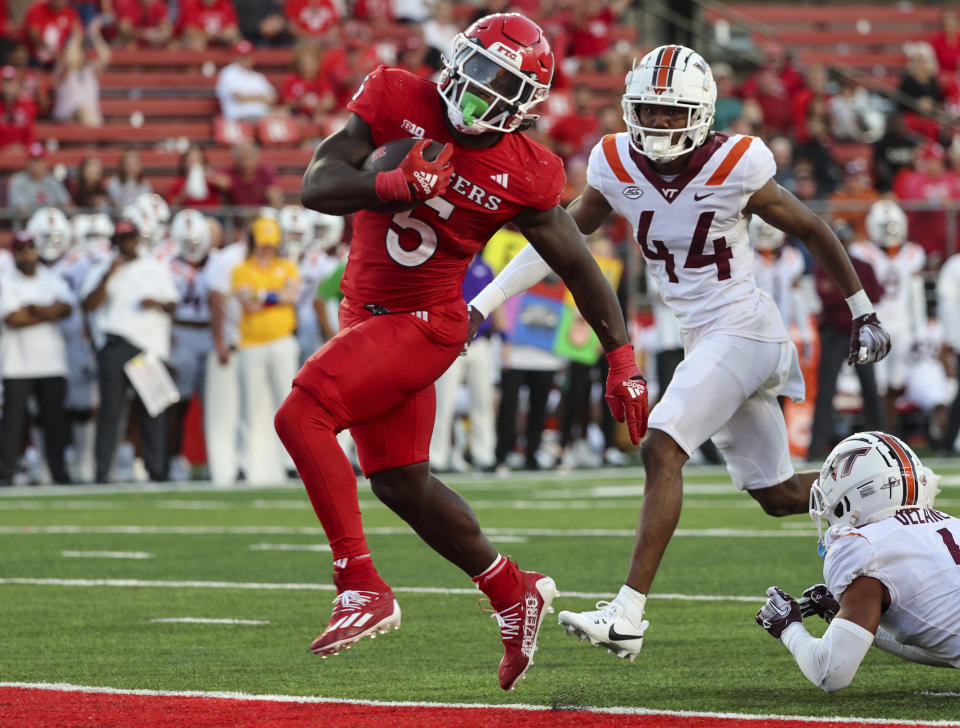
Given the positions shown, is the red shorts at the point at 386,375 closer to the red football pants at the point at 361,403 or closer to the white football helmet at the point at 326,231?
the red football pants at the point at 361,403

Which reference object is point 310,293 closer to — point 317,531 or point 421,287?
point 317,531

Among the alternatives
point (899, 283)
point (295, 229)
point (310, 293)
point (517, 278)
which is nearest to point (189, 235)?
point (295, 229)

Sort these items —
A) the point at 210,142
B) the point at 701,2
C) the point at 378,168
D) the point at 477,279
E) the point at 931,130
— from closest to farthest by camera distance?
the point at 378,168 → the point at 477,279 → the point at 210,142 → the point at 931,130 → the point at 701,2

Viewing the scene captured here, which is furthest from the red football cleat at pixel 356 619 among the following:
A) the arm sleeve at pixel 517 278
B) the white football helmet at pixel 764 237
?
the white football helmet at pixel 764 237

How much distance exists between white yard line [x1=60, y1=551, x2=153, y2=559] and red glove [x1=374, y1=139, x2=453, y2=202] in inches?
178

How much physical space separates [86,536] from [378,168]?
5530 mm

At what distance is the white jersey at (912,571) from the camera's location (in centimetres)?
449

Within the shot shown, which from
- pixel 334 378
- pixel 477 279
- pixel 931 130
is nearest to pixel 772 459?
pixel 334 378

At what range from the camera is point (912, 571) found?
448 centimetres

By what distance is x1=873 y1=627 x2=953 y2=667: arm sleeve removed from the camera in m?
4.71

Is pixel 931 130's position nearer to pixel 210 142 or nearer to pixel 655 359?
pixel 655 359

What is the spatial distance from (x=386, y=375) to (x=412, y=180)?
0.60 m

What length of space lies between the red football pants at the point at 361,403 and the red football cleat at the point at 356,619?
0.49ft

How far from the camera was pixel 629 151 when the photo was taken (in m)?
5.90
